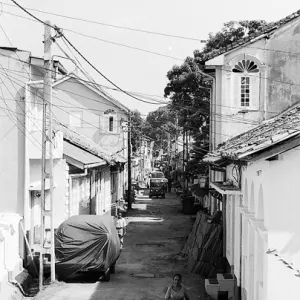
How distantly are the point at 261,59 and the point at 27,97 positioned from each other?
26.3ft

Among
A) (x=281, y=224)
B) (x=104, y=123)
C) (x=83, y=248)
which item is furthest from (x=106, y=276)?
(x=104, y=123)

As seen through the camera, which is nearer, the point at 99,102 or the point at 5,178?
the point at 5,178

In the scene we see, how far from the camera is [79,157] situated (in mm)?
20922

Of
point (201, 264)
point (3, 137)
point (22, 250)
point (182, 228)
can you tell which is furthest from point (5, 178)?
point (182, 228)

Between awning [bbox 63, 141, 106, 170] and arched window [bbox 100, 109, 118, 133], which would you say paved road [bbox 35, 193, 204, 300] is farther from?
arched window [bbox 100, 109, 118, 133]

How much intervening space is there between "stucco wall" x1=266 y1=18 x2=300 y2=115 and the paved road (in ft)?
21.7

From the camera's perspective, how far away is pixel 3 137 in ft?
55.5

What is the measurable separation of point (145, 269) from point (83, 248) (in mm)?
3719

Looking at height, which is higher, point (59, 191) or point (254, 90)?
point (254, 90)

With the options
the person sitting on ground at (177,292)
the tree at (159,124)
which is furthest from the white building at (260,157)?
the tree at (159,124)

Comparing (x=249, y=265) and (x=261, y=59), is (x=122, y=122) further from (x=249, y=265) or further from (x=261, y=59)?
(x=249, y=265)

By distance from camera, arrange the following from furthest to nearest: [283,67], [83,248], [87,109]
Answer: [87,109] → [283,67] → [83,248]

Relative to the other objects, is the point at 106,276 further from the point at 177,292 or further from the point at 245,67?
the point at 245,67

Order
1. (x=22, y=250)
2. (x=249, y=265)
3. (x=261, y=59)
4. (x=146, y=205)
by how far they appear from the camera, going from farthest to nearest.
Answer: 1. (x=146, y=205)
2. (x=261, y=59)
3. (x=22, y=250)
4. (x=249, y=265)
